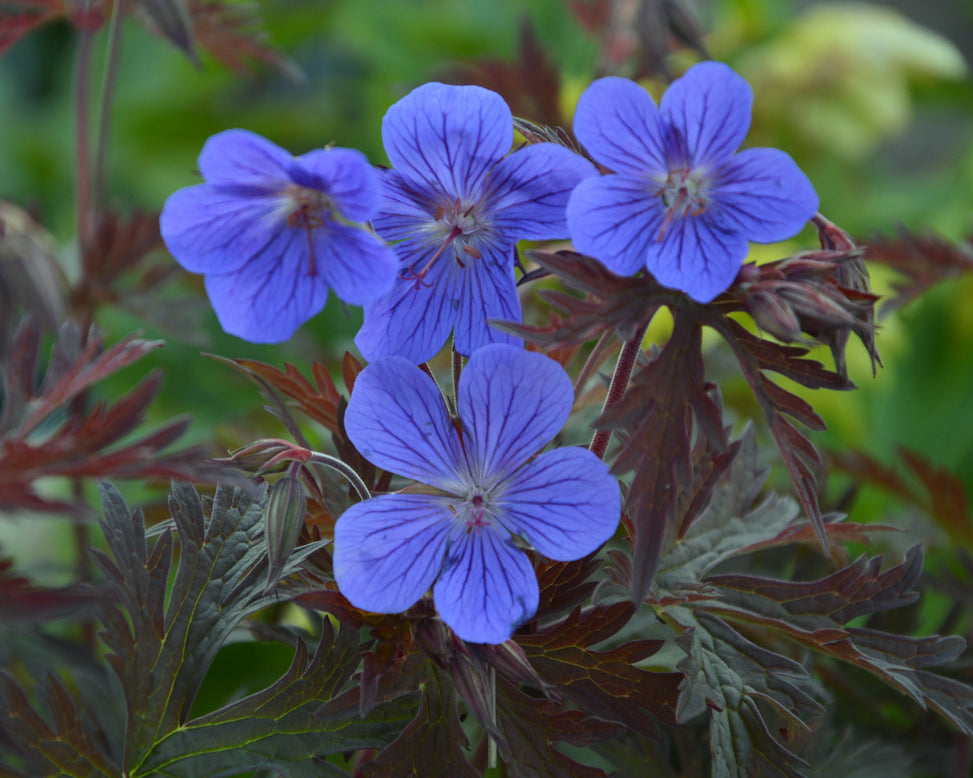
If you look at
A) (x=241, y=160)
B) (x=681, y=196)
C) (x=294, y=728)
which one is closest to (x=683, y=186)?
(x=681, y=196)

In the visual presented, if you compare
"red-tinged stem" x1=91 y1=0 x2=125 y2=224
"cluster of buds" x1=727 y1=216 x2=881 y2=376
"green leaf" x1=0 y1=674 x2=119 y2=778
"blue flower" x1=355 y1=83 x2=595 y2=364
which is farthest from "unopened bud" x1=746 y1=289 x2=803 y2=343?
"red-tinged stem" x1=91 y1=0 x2=125 y2=224

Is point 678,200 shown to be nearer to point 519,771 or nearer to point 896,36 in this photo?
point 519,771

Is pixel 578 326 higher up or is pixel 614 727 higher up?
pixel 578 326

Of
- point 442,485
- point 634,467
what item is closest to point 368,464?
point 442,485

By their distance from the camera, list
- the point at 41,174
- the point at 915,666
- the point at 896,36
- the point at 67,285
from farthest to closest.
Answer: the point at 41,174 → the point at 896,36 → the point at 67,285 → the point at 915,666

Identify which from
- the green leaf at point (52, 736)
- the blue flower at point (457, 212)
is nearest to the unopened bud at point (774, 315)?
the blue flower at point (457, 212)

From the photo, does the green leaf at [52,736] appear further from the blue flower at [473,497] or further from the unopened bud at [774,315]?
the unopened bud at [774,315]

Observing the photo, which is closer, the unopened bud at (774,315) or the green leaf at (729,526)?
the unopened bud at (774,315)
